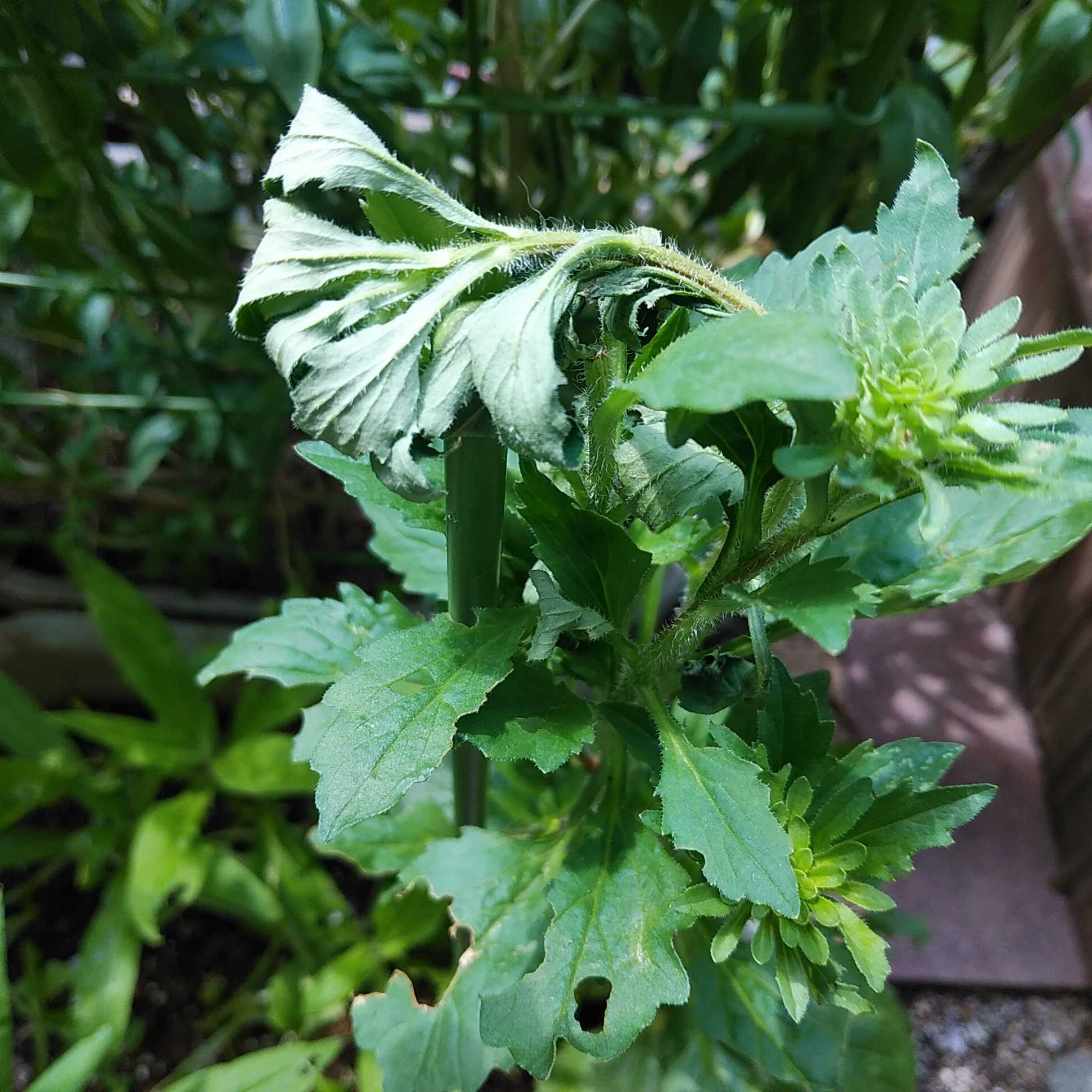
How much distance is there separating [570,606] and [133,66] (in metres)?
0.77

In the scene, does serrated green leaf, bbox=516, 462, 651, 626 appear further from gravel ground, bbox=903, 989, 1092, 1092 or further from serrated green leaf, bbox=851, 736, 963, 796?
gravel ground, bbox=903, 989, 1092, 1092

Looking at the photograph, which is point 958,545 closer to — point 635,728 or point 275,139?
point 635,728

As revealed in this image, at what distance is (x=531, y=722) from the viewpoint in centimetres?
52

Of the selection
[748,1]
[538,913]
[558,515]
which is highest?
[748,1]

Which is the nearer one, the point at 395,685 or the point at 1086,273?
the point at 395,685

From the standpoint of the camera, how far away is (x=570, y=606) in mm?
482

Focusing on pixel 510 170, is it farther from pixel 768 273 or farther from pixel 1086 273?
pixel 1086 273

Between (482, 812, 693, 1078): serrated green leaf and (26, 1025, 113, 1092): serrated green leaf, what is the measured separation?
1.60ft

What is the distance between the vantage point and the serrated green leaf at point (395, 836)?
0.75m

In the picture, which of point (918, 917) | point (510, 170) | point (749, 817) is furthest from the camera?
point (510, 170)

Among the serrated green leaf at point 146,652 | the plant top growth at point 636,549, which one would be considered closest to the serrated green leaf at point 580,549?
the plant top growth at point 636,549

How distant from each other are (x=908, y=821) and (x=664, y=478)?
0.26 metres

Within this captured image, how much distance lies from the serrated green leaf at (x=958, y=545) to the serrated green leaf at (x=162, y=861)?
859 mm

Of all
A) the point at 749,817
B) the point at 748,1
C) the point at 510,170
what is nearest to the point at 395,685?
the point at 749,817
